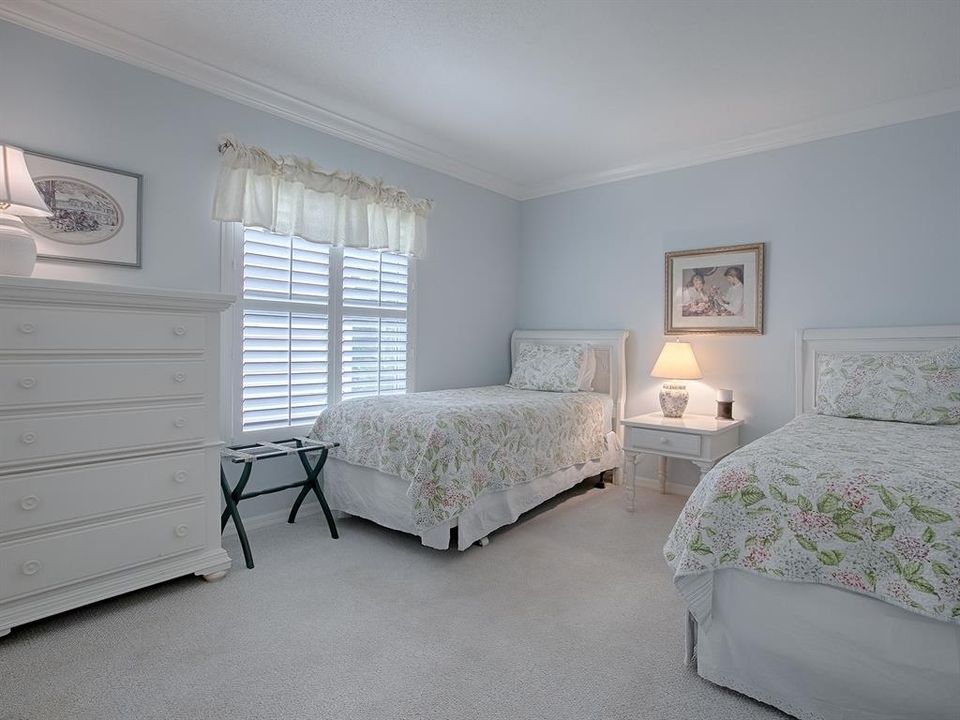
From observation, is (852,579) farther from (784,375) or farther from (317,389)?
(317,389)

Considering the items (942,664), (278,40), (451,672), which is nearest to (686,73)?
(278,40)

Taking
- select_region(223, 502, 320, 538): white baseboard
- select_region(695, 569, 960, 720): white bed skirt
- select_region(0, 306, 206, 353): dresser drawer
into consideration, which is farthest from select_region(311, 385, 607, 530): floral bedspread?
Answer: select_region(695, 569, 960, 720): white bed skirt

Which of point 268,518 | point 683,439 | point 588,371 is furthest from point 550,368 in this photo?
point 268,518

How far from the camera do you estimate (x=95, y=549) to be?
210cm

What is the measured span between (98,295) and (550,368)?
117 inches

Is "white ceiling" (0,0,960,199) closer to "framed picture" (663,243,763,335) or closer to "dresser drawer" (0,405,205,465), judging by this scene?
"framed picture" (663,243,763,335)

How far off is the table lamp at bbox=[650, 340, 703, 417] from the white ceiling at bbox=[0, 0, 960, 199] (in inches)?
56.1

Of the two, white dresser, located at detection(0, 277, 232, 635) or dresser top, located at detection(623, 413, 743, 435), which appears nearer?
white dresser, located at detection(0, 277, 232, 635)

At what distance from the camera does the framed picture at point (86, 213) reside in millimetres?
2375

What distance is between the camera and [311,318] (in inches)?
133

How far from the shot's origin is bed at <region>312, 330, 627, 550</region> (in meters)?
2.70

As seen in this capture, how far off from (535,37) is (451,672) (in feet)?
8.91

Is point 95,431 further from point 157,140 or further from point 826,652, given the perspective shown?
point 826,652

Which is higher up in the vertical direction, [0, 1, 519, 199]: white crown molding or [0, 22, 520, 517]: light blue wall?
[0, 1, 519, 199]: white crown molding
